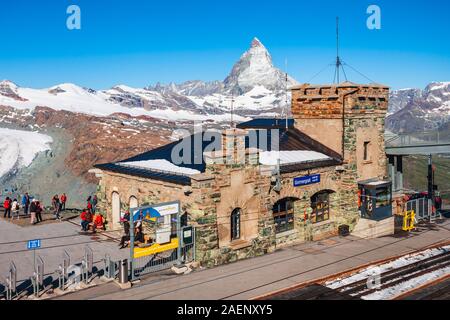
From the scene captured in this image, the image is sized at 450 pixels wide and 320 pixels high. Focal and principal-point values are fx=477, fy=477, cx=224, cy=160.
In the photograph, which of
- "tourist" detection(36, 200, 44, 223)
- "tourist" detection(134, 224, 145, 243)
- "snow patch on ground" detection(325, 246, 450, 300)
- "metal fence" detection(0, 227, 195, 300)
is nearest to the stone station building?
"metal fence" detection(0, 227, 195, 300)

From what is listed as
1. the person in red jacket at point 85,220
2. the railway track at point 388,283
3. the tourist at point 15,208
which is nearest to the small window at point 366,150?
the railway track at point 388,283

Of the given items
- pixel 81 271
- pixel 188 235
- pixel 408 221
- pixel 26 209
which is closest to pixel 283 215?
pixel 188 235

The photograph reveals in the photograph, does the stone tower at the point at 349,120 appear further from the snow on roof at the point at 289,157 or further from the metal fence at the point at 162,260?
the metal fence at the point at 162,260

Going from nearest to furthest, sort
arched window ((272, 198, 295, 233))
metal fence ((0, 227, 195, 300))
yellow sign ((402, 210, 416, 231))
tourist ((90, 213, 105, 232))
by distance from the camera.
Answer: metal fence ((0, 227, 195, 300)) < arched window ((272, 198, 295, 233)) < tourist ((90, 213, 105, 232)) < yellow sign ((402, 210, 416, 231))

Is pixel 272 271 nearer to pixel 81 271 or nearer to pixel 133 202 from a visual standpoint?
pixel 81 271

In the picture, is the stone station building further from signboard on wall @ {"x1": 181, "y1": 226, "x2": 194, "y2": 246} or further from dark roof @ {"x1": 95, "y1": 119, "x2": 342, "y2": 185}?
signboard on wall @ {"x1": 181, "y1": 226, "x2": 194, "y2": 246}

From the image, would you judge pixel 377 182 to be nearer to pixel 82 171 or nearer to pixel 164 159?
pixel 164 159
